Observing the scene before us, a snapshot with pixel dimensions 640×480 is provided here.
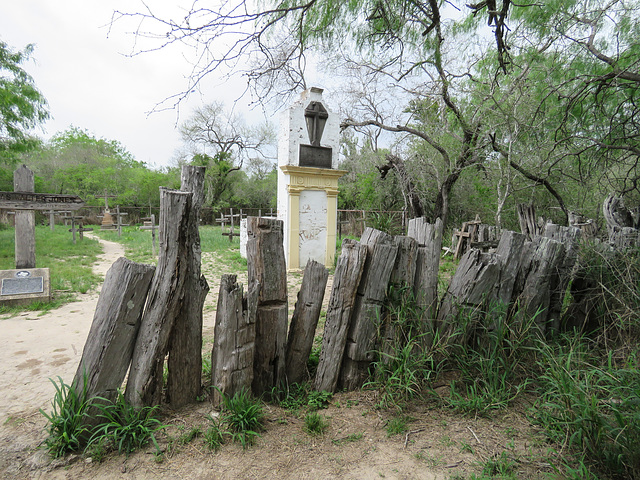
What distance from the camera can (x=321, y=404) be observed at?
99.1 inches

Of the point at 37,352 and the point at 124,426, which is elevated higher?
the point at 124,426

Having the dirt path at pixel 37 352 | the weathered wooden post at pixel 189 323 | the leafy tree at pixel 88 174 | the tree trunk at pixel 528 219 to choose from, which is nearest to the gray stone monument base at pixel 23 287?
the dirt path at pixel 37 352

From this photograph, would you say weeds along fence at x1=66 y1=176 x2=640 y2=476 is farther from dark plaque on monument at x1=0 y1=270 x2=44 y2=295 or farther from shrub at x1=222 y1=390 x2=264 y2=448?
dark plaque on monument at x1=0 y1=270 x2=44 y2=295

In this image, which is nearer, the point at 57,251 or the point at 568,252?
the point at 568,252

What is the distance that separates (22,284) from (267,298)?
548cm

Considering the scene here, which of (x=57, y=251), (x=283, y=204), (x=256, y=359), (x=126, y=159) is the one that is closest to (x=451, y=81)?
(x=283, y=204)

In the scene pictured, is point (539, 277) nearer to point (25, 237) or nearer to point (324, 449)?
point (324, 449)

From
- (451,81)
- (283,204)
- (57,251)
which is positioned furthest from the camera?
(57,251)

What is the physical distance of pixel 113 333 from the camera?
2.18m

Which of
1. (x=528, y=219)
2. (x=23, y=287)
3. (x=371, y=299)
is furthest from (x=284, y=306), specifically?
(x=528, y=219)

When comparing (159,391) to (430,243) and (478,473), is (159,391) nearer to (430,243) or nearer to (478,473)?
(478,473)

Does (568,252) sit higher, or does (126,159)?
(126,159)

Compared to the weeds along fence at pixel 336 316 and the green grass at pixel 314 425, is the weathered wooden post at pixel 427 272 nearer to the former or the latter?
the weeds along fence at pixel 336 316

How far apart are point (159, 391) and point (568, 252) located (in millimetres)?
3580
